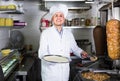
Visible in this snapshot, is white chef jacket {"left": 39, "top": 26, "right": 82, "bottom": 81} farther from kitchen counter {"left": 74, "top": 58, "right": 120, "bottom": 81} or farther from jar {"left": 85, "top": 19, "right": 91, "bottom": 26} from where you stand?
jar {"left": 85, "top": 19, "right": 91, "bottom": 26}

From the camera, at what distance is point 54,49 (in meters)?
2.52

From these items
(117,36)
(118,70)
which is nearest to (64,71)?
(118,70)

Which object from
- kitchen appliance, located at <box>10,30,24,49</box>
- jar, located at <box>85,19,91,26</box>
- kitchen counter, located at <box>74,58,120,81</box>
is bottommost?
kitchen counter, located at <box>74,58,120,81</box>

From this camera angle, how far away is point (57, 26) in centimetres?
256

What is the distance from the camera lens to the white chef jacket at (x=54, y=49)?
244 centimetres

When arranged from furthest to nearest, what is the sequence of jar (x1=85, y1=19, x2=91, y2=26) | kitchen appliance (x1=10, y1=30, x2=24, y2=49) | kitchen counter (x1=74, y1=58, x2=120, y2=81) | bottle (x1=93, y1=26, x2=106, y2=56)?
jar (x1=85, y1=19, x2=91, y2=26), kitchen appliance (x1=10, y1=30, x2=24, y2=49), bottle (x1=93, y1=26, x2=106, y2=56), kitchen counter (x1=74, y1=58, x2=120, y2=81)

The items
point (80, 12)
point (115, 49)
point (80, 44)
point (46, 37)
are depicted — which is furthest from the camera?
point (80, 12)

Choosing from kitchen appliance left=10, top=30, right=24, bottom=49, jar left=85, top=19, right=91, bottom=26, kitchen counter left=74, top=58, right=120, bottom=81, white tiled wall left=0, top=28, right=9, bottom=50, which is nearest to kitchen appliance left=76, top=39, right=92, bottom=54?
jar left=85, top=19, right=91, bottom=26

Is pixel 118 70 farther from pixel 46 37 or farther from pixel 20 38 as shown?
pixel 20 38

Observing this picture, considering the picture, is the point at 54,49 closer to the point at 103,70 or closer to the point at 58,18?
the point at 58,18

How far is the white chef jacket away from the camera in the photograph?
2443 mm

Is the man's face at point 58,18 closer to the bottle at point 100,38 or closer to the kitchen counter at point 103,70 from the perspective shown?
the bottle at point 100,38

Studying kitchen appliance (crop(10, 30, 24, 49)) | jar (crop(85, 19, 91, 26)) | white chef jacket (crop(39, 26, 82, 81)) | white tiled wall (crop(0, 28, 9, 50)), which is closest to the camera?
white chef jacket (crop(39, 26, 82, 81))

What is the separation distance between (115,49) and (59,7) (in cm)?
91
